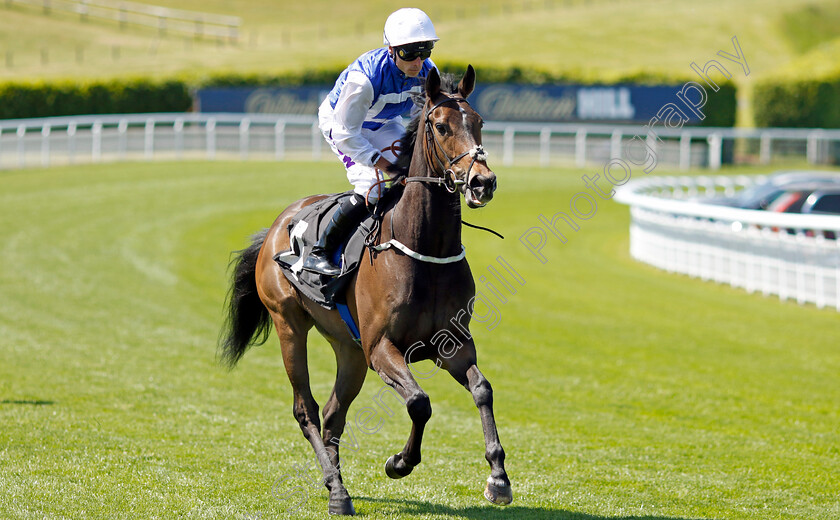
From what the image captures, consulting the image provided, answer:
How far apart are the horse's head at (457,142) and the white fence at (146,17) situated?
55.2 meters

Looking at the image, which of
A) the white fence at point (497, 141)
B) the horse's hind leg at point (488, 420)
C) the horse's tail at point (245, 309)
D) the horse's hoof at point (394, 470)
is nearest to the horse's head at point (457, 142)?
the horse's hind leg at point (488, 420)

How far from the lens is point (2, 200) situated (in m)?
19.3

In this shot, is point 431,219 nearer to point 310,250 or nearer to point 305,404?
point 310,250

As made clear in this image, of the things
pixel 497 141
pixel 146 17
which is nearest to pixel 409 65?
pixel 497 141

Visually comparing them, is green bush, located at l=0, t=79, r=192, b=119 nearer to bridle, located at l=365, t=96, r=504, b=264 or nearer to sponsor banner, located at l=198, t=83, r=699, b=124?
sponsor banner, located at l=198, t=83, r=699, b=124

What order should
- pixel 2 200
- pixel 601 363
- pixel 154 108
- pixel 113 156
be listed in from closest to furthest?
1. pixel 601 363
2. pixel 2 200
3. pixel 113 156
4. pixel 154 108

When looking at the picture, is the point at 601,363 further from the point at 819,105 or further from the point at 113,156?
the point at 819,105

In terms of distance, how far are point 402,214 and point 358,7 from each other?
7136cm

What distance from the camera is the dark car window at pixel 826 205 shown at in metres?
13.8

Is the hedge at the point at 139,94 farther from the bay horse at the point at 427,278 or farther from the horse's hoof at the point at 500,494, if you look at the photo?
the horse's hoof at the point at 500,494

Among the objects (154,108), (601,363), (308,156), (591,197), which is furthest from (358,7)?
(601,363)

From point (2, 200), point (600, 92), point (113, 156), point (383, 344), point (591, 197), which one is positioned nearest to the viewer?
point (383, 344)

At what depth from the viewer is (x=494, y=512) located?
482 centimetres

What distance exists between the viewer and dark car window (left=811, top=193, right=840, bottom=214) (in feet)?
45.1
